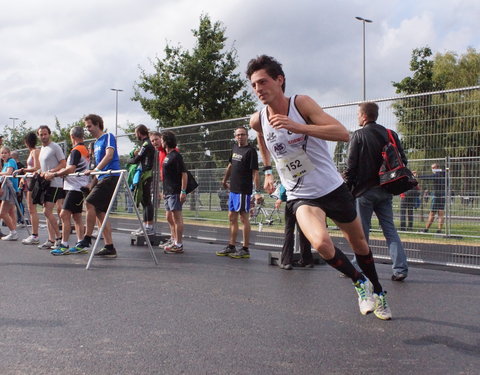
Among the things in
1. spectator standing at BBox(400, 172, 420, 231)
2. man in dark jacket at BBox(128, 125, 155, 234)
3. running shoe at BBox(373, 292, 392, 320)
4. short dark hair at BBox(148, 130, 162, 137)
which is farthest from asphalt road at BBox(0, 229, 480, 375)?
short dark hair at BBox(148, 130, 162, 137)

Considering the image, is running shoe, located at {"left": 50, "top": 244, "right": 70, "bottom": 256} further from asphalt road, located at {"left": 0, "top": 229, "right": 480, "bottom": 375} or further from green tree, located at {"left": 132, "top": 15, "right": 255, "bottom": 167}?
green tree, located at {"left": 132, "top": 15, "right": 255, "bottom": 167}

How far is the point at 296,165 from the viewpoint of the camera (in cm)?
403

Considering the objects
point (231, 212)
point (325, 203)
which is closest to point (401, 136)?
point (231, 212)

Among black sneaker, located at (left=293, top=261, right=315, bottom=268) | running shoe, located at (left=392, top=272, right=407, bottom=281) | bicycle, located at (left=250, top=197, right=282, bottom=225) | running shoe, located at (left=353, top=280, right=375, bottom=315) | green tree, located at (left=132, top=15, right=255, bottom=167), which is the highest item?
green tree, located at (left=132, top=15, right=255, bottom=167)

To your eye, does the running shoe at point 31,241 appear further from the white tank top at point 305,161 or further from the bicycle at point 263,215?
the white tank top at point 305,161

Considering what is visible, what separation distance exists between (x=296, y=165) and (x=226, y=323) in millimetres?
1320

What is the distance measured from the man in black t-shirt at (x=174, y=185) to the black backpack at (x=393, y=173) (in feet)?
11.7

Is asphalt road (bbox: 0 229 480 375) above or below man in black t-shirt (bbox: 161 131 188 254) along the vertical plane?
below

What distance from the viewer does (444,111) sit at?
727cm

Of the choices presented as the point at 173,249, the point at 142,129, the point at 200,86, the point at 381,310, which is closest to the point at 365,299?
the point at 381,310

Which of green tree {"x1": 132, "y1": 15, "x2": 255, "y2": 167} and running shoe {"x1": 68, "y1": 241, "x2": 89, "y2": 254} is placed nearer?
running shoe {"x1": 68, "y1": 241, "x2": 89, "y2": 254}

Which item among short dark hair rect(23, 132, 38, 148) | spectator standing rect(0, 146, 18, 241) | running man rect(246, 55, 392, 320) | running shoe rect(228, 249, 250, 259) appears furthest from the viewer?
spectator standing rect(0, 146, 18, 241)

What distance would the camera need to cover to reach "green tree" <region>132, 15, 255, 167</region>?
24594mm

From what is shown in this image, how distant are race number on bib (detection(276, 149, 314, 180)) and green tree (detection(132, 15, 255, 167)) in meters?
20.3
